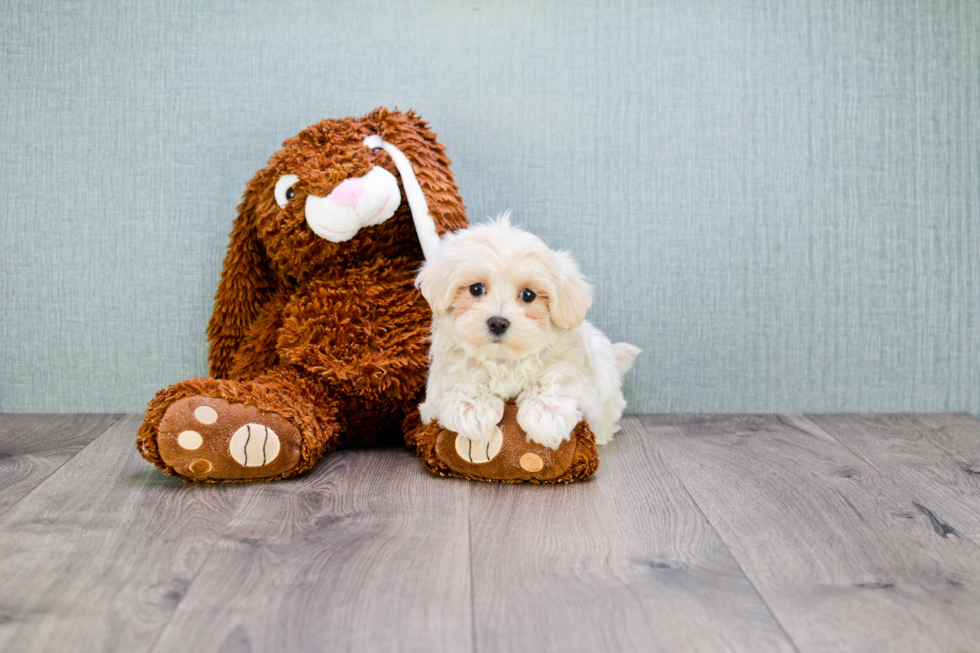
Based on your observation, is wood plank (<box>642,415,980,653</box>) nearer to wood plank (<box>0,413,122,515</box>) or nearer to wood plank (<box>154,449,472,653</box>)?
wood plank (<box>154,449,472,653</box>)

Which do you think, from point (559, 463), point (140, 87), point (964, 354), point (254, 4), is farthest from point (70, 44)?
point (964, 354)

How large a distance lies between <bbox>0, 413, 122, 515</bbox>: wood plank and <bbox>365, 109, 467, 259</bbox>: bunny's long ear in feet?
2.53

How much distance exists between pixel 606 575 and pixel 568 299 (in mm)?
450

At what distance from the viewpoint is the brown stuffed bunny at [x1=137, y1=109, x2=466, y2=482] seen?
1418 millimetres

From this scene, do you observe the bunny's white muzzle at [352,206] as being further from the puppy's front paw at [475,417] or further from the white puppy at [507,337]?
the puppy's front paw at [475,417]

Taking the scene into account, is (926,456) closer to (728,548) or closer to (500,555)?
(728,548)

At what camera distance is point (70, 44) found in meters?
1.70

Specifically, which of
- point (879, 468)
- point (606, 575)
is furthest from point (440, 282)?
point (879, 468)

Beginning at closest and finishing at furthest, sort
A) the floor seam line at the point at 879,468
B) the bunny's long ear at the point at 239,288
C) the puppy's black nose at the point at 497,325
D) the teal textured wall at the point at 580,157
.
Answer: the floor seam line at the point at 879,468
the puppy's black nose at the point at 497,325
the bunny's long ear at the point at 239,288
the teal textured wall at the point at 580,157

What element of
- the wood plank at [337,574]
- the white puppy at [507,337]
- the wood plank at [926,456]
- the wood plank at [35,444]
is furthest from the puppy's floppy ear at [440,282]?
the wood plank at [926,456]

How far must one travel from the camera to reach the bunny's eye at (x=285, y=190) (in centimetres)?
148

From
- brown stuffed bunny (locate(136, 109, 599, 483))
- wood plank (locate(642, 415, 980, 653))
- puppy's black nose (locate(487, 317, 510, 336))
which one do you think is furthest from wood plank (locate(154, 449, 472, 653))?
wood plank (locate(642, 415, 980, 653))

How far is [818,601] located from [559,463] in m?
0.47

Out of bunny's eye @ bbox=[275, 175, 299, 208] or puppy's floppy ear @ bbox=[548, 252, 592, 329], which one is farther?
bunny's eye @ bbox=[275, 175, 299, 208]
